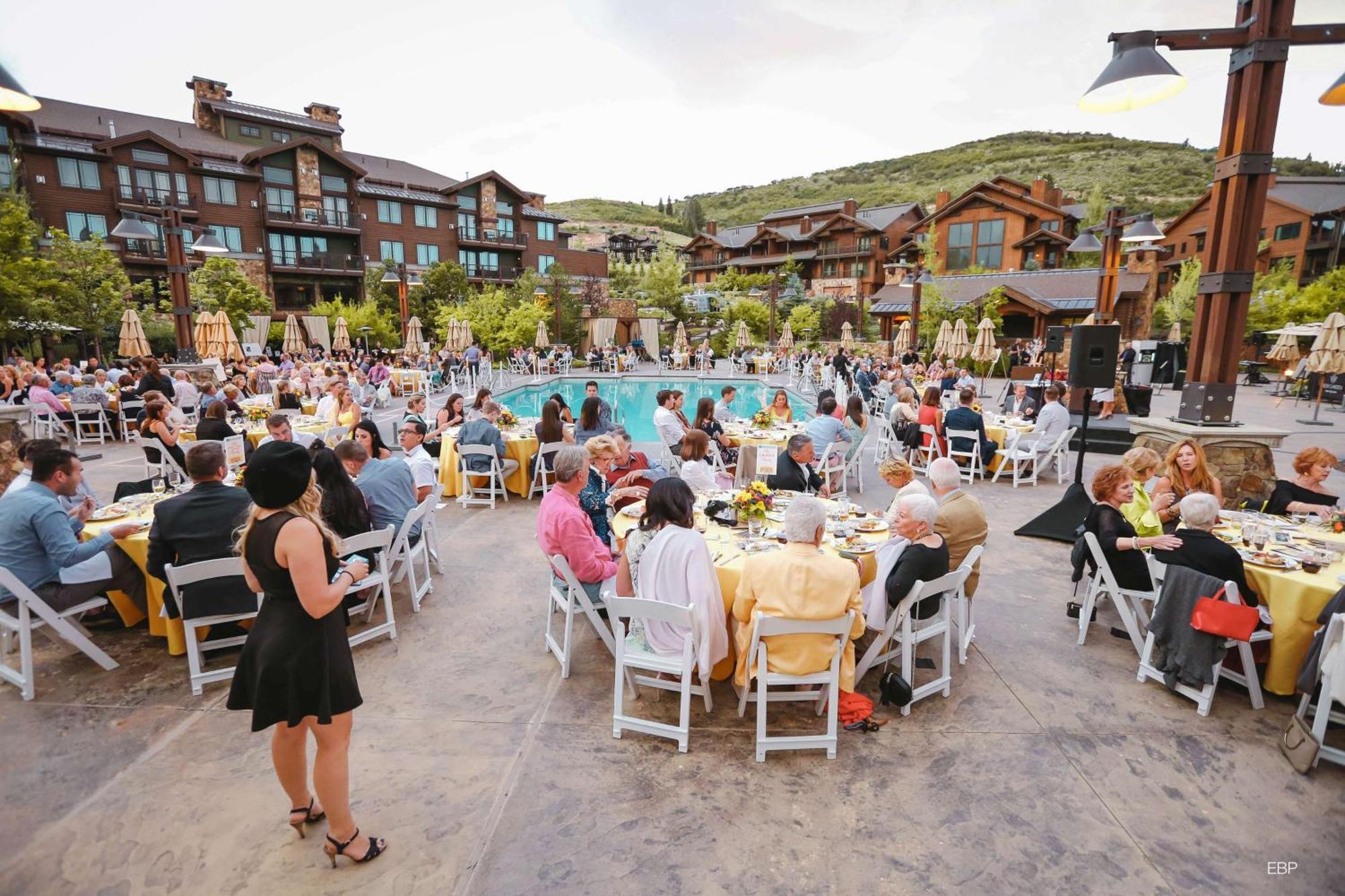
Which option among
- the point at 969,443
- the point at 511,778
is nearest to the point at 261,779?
the point at 511,778

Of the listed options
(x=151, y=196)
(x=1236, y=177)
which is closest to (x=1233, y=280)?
(x=1236, y=177)

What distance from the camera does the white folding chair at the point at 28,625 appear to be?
3689mm

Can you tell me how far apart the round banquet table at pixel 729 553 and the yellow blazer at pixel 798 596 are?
386 mm

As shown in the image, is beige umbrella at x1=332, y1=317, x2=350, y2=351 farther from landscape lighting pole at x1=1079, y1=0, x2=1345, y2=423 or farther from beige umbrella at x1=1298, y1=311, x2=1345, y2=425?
beige umbrella at x1=1298, y1=311, x2=1345, y2=425

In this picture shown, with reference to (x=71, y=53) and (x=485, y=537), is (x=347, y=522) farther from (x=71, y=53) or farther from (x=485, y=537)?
(x=71, y=53)

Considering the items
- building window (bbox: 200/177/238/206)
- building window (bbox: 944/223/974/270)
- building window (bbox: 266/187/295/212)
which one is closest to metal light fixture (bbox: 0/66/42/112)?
building window (bbox: 200/177/238/206)

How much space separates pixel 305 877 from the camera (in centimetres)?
253

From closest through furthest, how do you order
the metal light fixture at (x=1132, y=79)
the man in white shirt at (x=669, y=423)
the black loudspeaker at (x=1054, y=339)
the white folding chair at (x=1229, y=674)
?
the white folding chair at (x=1229, y=674) → the metal light fixture at (x=1132, y=79) → the man in white shirt at (x=669, y=423) → the black loudspeaker at (x=1054, y=339)

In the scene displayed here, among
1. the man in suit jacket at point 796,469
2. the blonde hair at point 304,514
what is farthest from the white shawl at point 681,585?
the man in suit jacket at point 796,469

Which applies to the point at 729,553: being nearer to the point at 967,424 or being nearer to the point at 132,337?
the point at 967,424

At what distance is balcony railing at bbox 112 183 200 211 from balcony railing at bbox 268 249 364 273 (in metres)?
3.75

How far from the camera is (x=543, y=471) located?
794cm

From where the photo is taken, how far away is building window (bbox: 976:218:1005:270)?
36938 millimetres

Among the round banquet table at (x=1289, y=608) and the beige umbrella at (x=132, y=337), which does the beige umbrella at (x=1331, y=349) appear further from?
the beige umbrella at (x=132, y=337)
